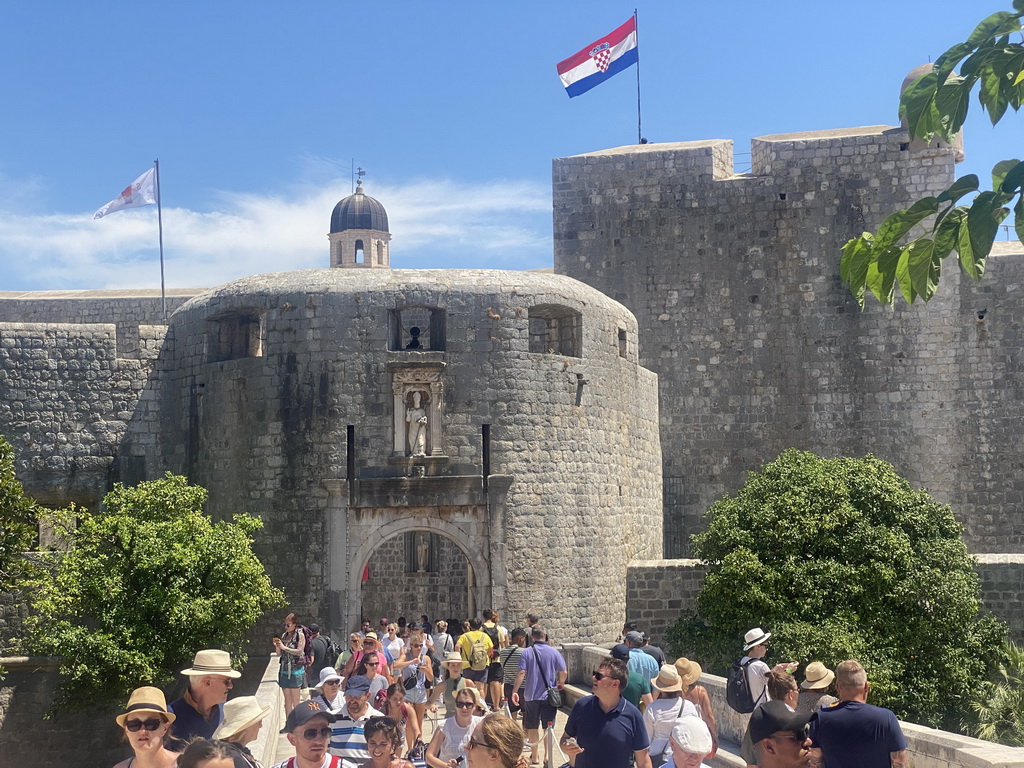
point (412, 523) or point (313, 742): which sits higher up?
point (412, 523)

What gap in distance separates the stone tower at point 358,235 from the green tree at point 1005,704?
40447 mm

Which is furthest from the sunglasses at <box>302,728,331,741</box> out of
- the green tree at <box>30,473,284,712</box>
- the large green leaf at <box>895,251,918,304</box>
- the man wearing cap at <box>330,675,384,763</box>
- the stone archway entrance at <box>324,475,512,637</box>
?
the stone archway entrance at <box>324,475,512,637</box>

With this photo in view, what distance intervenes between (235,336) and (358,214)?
117 feet

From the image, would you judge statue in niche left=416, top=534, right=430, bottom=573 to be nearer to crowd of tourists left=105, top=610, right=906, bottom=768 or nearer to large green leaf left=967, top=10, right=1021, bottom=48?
crowd of tourists left=105, top=610, right=906, bottom=768

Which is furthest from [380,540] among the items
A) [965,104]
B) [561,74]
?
[965,104]

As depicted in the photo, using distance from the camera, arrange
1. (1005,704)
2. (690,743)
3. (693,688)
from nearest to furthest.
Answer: (690,743) < (693,688) < (1005,704)

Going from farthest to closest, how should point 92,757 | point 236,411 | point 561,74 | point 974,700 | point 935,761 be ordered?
point 561,74 < point 236,411 < point 92,757 < point 974,700 < point 935,761

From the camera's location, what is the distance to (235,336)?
22078mm

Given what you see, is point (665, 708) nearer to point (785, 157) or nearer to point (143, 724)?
point (143, 724)

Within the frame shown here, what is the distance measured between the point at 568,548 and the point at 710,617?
2.55 meters

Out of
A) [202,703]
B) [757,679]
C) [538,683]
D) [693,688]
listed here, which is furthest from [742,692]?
[202,703]

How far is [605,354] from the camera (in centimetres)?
2198

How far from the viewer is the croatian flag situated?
26.7 metres

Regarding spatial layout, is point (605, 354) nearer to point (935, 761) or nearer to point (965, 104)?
point (935, 761)
